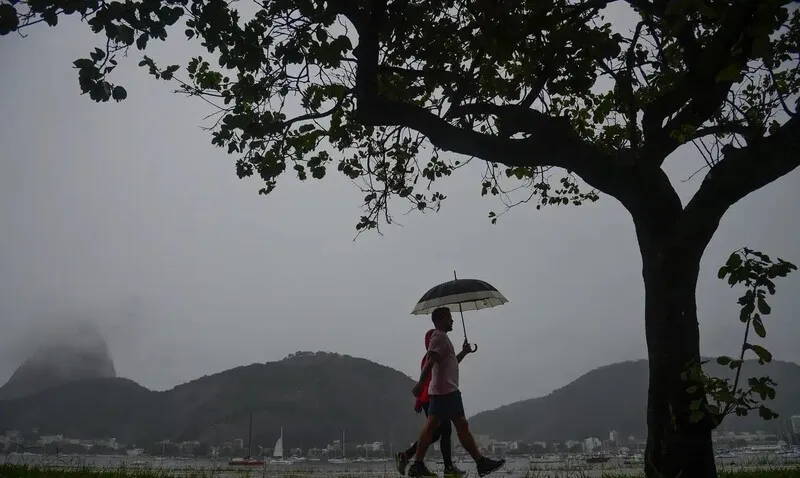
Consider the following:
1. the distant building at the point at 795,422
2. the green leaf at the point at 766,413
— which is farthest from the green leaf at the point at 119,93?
the distant building at the point at 795,422

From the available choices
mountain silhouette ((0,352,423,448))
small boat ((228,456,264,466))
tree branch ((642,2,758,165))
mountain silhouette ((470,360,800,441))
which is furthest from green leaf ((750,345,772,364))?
mountain silhouette ((0,352,423,448))

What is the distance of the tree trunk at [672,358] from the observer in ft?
14.2

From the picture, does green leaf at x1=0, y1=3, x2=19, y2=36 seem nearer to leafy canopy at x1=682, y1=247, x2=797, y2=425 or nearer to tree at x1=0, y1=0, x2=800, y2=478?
tree at x1=0, y1=0, x2=800, y2=478

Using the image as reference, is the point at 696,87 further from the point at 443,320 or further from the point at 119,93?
the point at 119,93

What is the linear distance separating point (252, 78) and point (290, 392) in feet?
337

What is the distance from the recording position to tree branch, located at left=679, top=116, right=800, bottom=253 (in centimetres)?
454

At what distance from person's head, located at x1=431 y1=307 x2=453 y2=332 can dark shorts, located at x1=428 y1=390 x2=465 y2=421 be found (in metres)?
0.78

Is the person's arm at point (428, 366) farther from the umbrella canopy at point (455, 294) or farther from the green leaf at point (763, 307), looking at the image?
the green leaf at point (763, 307)

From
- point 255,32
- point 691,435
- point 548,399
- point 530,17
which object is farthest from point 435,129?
point 548,399

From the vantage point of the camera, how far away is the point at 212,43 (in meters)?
4.79

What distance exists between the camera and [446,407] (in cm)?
644

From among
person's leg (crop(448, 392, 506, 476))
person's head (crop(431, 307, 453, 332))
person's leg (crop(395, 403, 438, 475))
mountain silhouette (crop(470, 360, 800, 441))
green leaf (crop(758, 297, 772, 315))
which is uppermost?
person's head (crop(431, 307, 453, 332))

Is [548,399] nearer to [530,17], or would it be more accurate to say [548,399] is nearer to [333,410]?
[333,410]

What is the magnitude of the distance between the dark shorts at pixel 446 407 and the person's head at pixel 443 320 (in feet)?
2.56
